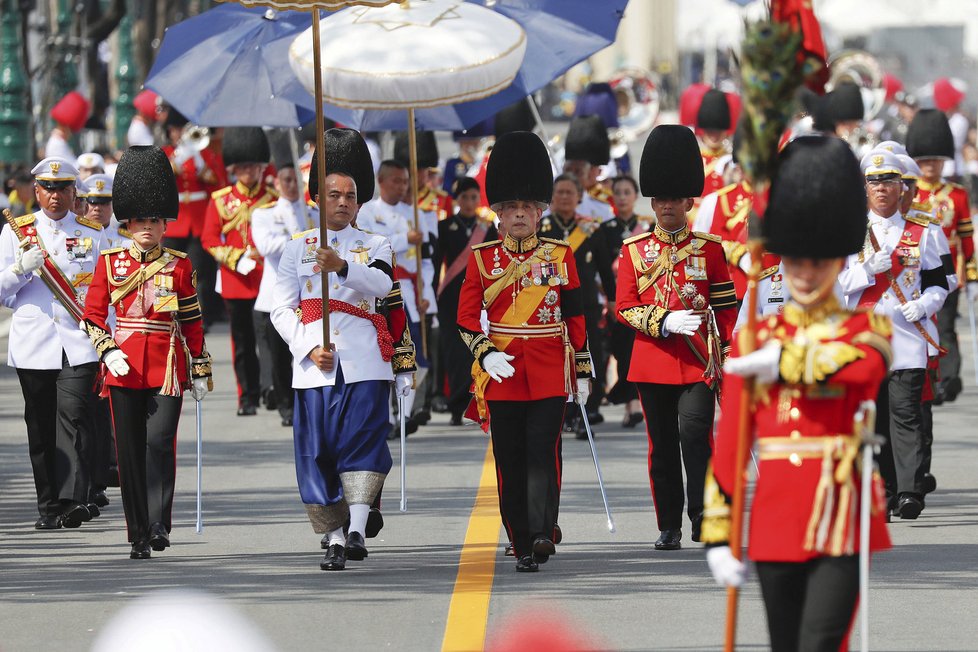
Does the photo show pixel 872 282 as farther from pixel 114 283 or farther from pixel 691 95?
pixel 691 95

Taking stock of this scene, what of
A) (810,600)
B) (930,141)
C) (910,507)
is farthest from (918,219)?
(810,600)

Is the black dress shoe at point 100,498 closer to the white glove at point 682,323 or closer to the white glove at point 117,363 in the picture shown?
the white glove at point 117,363

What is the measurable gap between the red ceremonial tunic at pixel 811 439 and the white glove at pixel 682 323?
3.69 m

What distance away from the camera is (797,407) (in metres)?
6.42

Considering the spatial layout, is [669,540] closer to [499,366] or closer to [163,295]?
[499,366]

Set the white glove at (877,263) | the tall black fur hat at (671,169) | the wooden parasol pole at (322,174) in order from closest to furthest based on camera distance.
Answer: the wooden parasol pole at (322,174)
the tall black fur hat at (671,169)
the white glove at (877,263)

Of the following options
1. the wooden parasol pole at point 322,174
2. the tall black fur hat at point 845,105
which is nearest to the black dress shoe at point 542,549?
the wooden parasol pole at point 322,174

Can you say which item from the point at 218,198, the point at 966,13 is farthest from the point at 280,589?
the point at 966,13

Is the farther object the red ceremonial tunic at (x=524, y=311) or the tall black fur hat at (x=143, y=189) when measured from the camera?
the tall black fur hat at (x=143, y=189)

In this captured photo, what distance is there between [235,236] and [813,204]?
1045 cm

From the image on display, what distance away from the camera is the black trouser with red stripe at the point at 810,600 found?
6.21m

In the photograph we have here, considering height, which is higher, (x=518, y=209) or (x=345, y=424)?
(x=518, y=209)

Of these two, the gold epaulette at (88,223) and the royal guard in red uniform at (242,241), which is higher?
the gold epaulette at (88,223)

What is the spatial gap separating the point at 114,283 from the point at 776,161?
4.76 m
